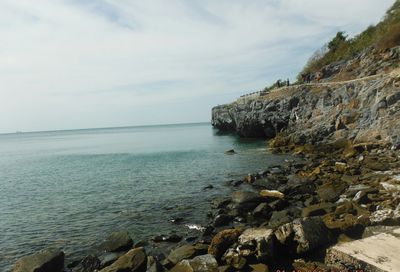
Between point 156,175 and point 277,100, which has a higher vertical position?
point 277,100

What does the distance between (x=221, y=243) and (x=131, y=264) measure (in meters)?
3.82

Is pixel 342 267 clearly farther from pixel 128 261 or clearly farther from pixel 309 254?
pixel 128 261

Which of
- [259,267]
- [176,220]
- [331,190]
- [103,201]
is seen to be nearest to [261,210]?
[176,220]

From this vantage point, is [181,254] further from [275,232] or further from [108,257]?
[275,232]

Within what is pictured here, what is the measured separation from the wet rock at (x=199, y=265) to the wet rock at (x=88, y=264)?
3993 millimetres

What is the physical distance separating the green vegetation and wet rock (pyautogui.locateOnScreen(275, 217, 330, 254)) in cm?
5015

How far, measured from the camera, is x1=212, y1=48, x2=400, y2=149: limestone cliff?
124ft

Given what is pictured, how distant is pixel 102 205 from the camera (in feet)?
90.0

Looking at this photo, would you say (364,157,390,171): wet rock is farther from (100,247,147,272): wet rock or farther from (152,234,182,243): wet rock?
(100,247,147,272): wet rock

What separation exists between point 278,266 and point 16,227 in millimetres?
17550

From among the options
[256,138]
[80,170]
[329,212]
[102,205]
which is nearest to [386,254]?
[329,212]

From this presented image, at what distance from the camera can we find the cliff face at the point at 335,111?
37.7m

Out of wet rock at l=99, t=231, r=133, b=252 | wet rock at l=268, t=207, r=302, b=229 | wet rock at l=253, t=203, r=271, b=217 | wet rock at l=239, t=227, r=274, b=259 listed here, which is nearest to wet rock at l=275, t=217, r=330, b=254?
wet rock at l=239, t=227, r=274, b=259

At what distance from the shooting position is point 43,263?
15.4 metres
